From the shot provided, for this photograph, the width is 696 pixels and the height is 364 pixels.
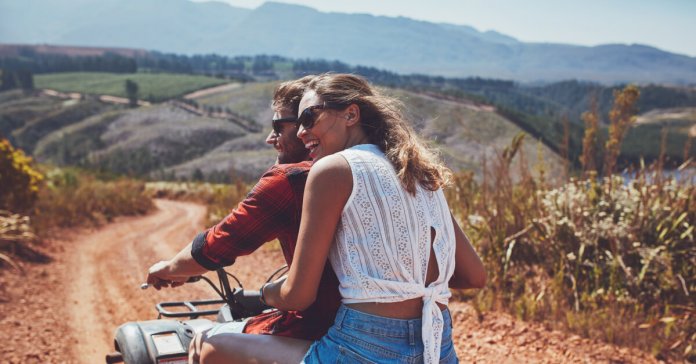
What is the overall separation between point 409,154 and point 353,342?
0.62 meters

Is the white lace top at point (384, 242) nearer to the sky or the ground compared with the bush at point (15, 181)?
nearer to the sky

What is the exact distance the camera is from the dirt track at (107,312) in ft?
14.6

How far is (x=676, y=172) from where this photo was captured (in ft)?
19.7

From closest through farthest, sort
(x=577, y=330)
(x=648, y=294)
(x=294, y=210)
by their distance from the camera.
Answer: (x=294, y=210) → (x=577, y=330) → (x=648, y=294)

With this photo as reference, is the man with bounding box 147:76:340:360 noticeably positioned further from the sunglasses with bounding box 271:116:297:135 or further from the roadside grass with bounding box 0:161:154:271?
the roadside grass with bounding box 0:161:154:271

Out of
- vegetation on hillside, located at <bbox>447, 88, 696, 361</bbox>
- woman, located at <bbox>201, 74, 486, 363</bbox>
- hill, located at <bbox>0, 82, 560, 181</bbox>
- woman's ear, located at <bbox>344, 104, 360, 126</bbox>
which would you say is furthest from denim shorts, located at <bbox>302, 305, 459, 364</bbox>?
hill, located at <bbox>0, 82, 560, 181</bbox>

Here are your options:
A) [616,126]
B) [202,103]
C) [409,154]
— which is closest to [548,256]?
[616,126]

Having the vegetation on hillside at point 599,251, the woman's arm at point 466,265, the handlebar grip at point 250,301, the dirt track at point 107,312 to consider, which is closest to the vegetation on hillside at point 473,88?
the dirt track at point 107,312

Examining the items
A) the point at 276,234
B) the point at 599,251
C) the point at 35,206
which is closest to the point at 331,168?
the point at 276,234

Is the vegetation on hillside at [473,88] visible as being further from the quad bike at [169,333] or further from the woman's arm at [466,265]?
the woman's arm at [466,265]

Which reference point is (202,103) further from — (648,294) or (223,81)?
(648,294)

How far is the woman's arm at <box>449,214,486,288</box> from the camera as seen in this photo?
233 cm

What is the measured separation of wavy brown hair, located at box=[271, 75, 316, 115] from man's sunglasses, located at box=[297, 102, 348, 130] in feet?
0.76

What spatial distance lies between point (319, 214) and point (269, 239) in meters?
0.31
